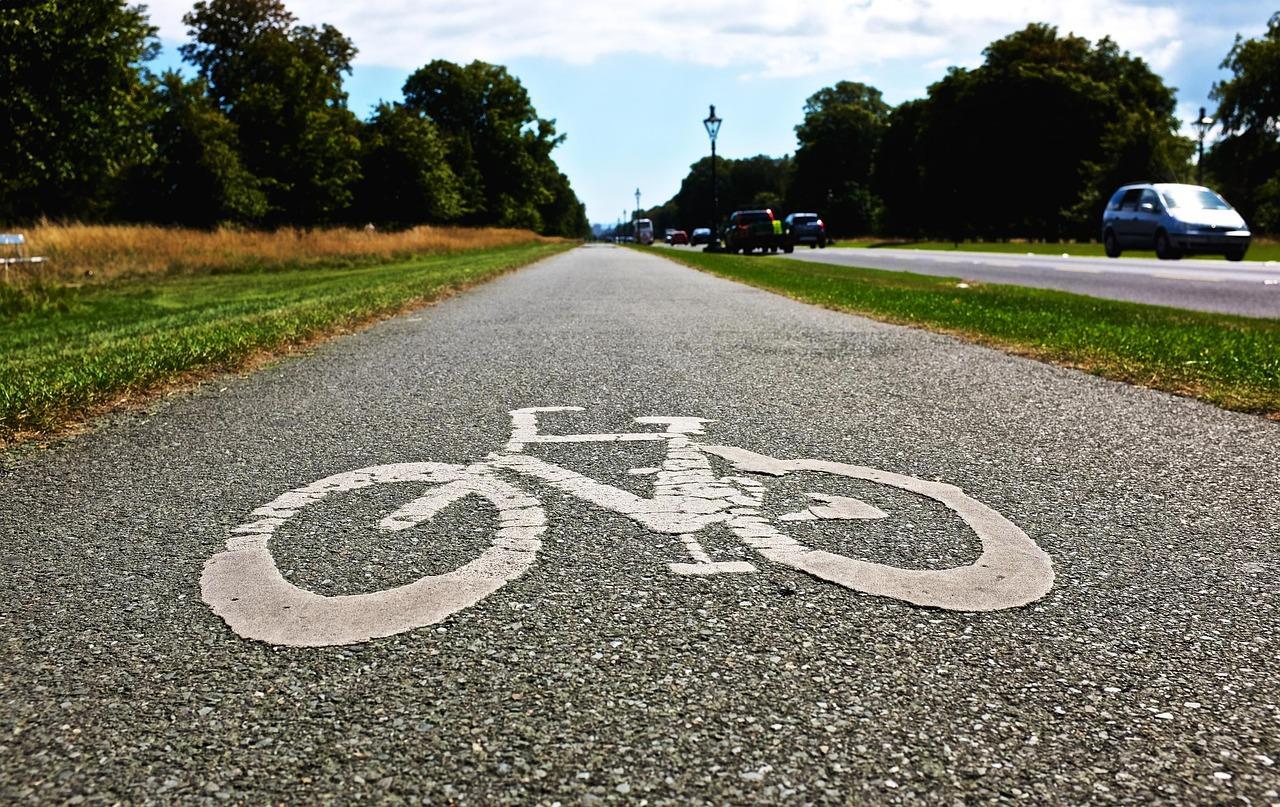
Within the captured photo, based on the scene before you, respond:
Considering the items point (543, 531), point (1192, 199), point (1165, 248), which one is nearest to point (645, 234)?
point (1165, 248)

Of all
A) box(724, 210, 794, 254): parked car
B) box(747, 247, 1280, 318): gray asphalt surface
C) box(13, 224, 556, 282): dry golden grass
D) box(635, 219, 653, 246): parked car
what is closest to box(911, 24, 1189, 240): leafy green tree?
box(724, 210, 794, 254): parked car

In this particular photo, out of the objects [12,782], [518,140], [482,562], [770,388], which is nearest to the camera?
[12,782]

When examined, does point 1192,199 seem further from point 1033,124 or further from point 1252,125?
point 1033,124

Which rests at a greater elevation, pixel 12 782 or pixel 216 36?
pixel 216 36

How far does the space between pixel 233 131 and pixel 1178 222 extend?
40.4 meters

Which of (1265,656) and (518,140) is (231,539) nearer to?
(1265,656)

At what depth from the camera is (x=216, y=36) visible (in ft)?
201

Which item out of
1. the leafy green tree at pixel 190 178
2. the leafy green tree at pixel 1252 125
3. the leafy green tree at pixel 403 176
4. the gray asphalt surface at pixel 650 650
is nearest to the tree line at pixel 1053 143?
the leafy green tree at pixel 1252 125

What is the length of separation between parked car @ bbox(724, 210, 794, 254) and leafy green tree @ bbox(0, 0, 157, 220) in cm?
2338

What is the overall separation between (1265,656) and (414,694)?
6.29 feet

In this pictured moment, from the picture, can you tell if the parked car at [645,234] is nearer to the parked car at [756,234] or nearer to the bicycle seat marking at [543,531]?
the parked car at [756,234]

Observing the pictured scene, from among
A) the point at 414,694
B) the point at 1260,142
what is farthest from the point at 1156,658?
the point at 1260,142

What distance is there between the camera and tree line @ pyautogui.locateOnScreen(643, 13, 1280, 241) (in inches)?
1790

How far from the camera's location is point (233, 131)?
47.3m
